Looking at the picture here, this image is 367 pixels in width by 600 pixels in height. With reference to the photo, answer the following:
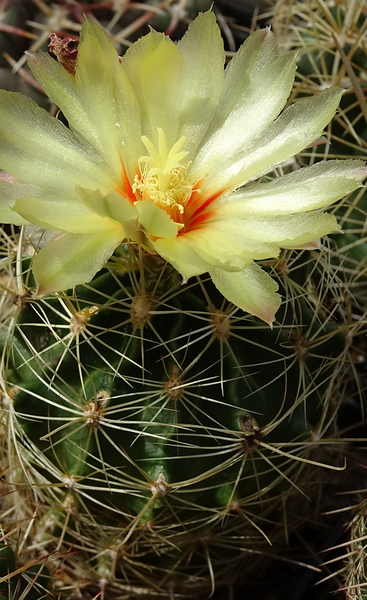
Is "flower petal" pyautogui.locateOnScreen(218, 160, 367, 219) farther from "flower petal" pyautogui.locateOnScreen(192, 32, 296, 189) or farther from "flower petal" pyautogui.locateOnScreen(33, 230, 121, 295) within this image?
"flower petal" pyautogui.locateOnScreen(33, 230, 121, 295)

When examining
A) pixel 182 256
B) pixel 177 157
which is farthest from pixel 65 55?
pixel 182 256

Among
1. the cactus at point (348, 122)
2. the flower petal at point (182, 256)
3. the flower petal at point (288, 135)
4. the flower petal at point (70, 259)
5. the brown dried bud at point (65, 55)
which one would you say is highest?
the brown dried bud at point (65, 55)

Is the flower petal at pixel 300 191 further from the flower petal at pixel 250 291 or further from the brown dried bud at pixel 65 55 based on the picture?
the brown dried bud at pixel 65 55

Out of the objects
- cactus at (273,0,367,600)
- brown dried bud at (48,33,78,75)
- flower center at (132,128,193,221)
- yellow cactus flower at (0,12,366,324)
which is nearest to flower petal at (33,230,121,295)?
yellow cactus flower at (0,12,366,324)

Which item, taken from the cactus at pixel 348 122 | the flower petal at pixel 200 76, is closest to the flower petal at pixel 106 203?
the flower petal at pixel 200 76

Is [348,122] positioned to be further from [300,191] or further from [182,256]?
[182,256]

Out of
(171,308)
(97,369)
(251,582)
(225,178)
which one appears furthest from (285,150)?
(251,582)
